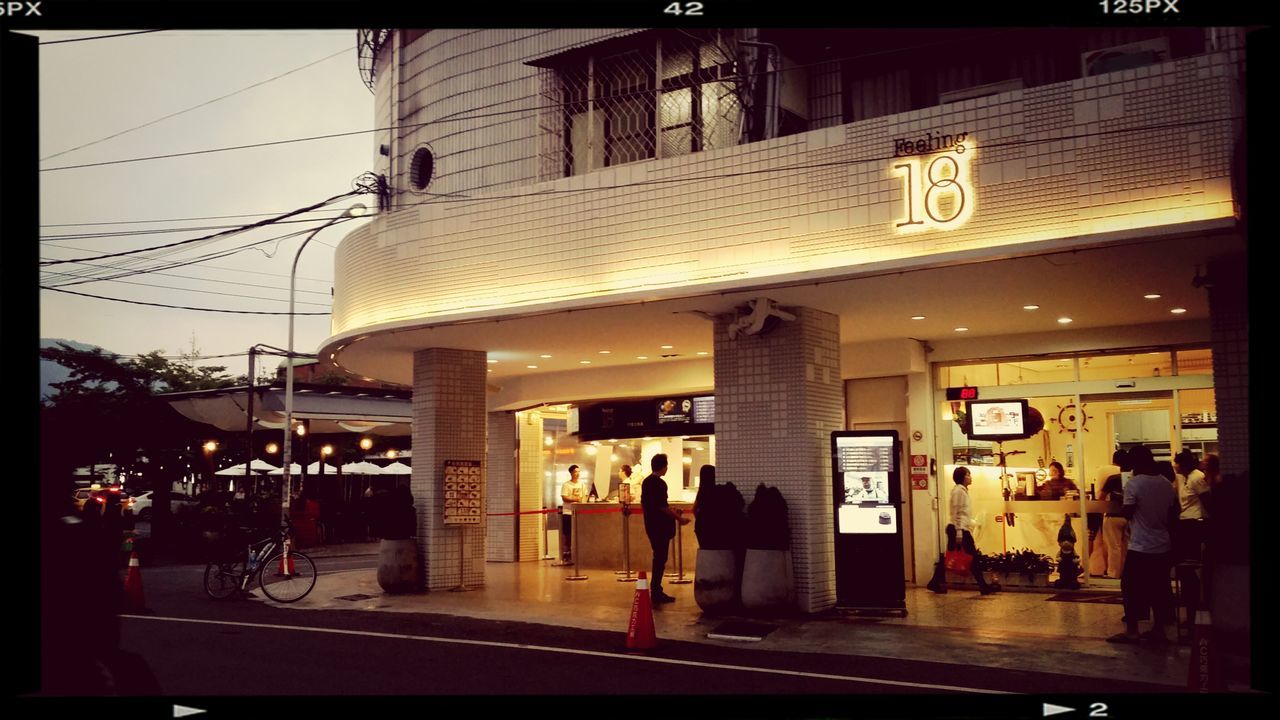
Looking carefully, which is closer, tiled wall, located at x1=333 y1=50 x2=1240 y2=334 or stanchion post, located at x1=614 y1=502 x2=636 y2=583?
tiled wall, located at x1=333 y1=50 x2=1240 y2=334

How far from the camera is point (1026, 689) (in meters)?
7.41

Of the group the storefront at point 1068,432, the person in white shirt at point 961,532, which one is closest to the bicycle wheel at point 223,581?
the person in white shirt at point 961,532

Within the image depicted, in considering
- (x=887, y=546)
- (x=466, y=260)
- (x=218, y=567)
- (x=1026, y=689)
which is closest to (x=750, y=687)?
(x=1026, y=689)

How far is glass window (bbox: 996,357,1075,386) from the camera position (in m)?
13.7

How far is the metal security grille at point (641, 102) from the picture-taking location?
13.4m

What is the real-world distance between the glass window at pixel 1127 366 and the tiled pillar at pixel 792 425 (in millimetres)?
3804

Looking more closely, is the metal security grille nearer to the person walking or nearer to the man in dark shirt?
the man in dark shirt

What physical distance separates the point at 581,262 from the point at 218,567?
6.85 m

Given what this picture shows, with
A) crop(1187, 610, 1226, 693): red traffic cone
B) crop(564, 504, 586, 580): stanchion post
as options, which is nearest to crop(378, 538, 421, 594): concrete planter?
crop(564, 504, 586, 580): stanchion post

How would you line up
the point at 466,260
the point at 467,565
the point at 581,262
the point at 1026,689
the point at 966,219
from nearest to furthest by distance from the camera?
the point at 1026,689
the point at 966,219
the point at 581,262
the point at 466,260
the point at 467,565

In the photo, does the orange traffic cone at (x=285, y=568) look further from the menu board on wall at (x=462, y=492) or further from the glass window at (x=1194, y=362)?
the glass window at (x=1194, y=362)

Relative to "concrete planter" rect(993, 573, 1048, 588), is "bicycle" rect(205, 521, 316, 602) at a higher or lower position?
higher

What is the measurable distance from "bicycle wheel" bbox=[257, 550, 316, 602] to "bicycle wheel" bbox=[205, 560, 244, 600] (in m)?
0.31

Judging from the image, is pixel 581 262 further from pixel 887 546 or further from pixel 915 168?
pixel 887 546
